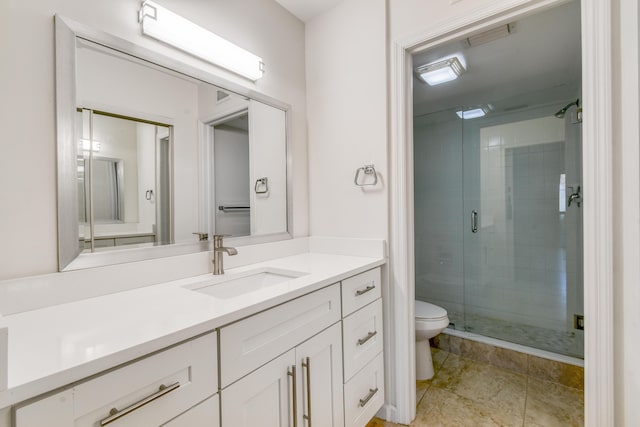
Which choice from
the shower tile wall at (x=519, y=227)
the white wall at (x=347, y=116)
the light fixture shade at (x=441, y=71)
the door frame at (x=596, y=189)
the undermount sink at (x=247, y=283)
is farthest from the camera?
the shower tile wall at (x=519, y=227)

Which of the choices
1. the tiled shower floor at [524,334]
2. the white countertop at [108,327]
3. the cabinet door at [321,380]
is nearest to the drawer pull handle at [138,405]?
the white countertop at [108,327]

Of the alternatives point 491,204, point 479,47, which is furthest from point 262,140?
point 491,204

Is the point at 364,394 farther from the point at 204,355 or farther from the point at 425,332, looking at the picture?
the point at 204,355

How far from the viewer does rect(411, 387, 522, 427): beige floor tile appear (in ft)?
5.13

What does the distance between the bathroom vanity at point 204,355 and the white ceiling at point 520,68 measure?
5.55 ft

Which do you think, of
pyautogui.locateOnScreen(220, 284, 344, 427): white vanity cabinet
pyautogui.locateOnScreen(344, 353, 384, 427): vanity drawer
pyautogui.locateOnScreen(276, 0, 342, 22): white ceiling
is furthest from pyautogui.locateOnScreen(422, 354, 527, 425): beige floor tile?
pyautogui.locateOnScreen(276, 0, 342, 22): white ceiling

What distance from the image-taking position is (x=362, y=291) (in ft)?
4.65

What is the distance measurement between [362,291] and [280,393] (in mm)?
603

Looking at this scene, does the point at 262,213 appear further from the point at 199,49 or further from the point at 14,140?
the point at 14,140

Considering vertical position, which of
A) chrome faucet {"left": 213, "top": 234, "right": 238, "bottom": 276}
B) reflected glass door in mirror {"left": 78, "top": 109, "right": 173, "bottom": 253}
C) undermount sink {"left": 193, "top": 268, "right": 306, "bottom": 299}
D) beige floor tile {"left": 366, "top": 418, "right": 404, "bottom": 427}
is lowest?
beige floor tile {"left": 366, "top": 418, "right": 404, "bottom": 427}

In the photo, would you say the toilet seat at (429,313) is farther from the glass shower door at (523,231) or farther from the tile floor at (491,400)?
the glass shower door at (523,231)

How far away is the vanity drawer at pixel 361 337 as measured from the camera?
4.24ft

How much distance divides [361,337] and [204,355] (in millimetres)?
844

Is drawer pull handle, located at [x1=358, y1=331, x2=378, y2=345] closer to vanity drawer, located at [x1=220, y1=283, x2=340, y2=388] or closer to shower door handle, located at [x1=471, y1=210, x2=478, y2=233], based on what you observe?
vanity drawer, located at [x1=220, y1=283, x2=340, y2=388]
